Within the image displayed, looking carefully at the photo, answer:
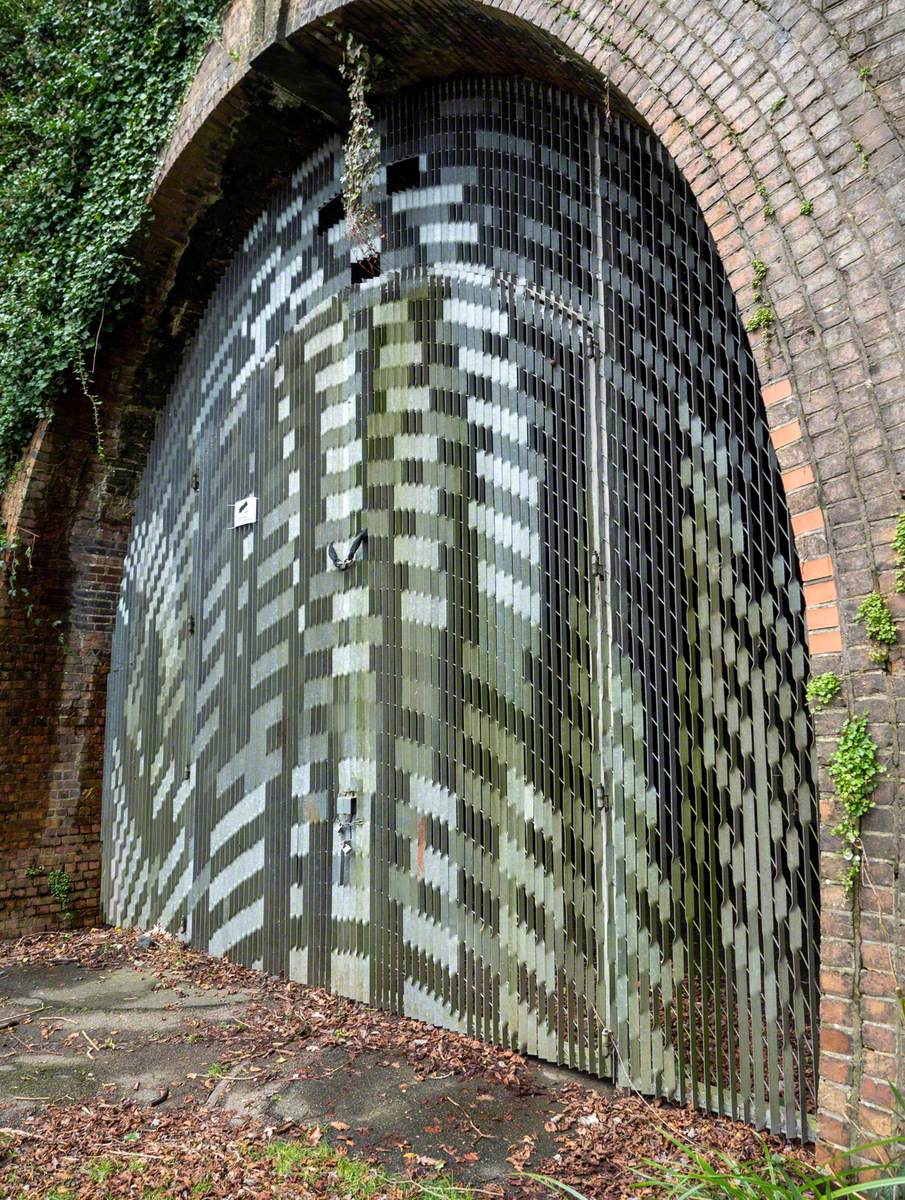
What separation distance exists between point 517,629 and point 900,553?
86.9 inches

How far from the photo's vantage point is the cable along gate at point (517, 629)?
12.6 feet

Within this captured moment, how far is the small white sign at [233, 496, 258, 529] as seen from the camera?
693 centimetres

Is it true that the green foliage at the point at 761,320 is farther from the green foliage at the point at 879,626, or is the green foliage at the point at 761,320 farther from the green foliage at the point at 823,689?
the green foliage at the point at 823,689

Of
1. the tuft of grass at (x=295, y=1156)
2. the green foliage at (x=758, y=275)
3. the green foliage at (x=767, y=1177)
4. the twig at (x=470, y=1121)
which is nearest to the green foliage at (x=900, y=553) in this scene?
the green foliage at (x=758, y=275)

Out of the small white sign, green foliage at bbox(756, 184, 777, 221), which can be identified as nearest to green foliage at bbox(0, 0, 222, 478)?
the small white sign

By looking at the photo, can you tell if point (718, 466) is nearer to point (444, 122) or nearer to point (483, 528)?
point (483, 528)

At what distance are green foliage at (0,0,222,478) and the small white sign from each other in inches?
72.3

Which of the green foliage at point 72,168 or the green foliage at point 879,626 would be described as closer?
the green foliage at point 879,626

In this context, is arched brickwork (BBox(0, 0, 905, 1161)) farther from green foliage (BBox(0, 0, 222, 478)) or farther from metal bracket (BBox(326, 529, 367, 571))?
metal bracket (BBox(326, 529, 367, 571))

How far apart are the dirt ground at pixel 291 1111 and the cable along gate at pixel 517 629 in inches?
9.2

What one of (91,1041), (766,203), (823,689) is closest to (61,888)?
(91,1041)

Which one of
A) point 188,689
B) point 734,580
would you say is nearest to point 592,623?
point 734,580

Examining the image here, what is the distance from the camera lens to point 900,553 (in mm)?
2861

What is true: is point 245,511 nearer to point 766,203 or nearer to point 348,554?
point 348,554
